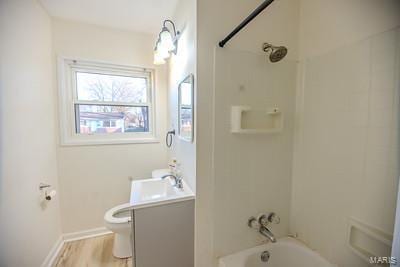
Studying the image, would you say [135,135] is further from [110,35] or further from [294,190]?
[294,190]

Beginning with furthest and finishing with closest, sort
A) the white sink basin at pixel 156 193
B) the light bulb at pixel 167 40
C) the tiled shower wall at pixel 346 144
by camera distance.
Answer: the light bulb at pixel 167 40 → the white sink basin at pixel 156 193 → the tiled shower wall at pixel 346 144

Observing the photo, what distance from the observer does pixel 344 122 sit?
118 cm

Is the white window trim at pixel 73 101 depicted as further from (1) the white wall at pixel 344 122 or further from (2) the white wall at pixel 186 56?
(1) the white wall at pixel 344 122

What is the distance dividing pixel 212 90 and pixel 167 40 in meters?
0.76

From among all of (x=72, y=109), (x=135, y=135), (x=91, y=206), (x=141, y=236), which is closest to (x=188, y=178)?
(x=141, y=236)

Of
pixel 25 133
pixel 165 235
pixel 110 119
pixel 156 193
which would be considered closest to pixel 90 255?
pixel 156 193

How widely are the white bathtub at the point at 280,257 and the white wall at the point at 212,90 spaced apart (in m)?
0.08

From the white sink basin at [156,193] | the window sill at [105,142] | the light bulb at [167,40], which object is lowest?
the white sink basin at [156,193]

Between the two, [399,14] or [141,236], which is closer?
[399,14]

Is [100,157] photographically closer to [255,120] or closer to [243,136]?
[243,136]

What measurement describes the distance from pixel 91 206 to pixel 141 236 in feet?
4.27

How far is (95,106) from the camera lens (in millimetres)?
2170

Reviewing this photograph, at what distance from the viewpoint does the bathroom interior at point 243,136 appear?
3.45 feet

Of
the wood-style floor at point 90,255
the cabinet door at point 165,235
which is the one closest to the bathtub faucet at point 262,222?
the cabinet door at point 165,235
